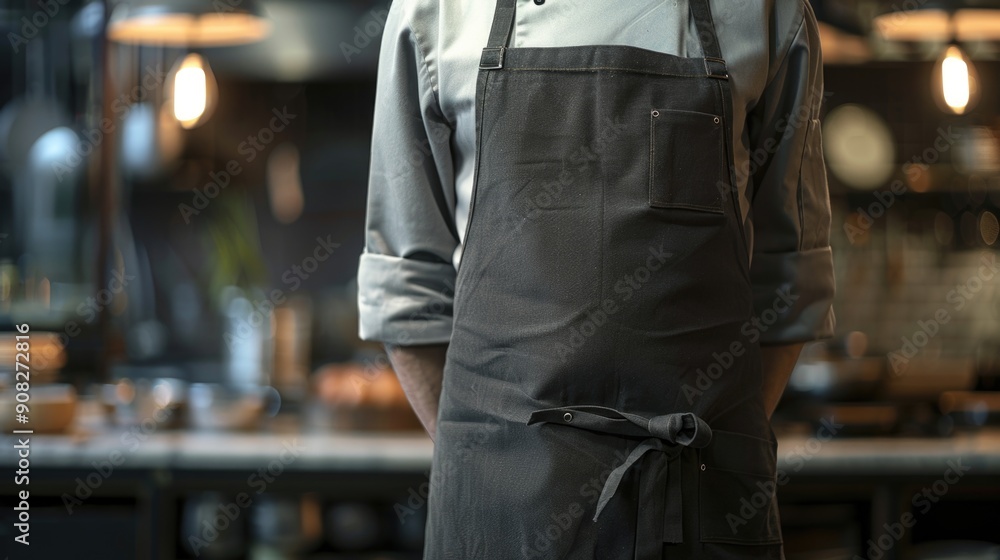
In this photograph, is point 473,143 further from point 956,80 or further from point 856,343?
point 856,343

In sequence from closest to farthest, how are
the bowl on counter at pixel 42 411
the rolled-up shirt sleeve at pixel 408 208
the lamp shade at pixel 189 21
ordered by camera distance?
the rolled-up shirt sleeve at pixel 408 208, the bowl on counter at pixel 42 411, the lamp shade at pixel 189 21

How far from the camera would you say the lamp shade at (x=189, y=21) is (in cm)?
269

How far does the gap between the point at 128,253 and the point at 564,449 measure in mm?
4432

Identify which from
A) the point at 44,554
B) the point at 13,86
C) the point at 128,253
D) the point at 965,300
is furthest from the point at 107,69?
the point at 965,300

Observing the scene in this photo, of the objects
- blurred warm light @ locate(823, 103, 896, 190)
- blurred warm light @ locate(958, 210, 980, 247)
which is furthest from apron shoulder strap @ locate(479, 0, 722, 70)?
blurred warm light @ locate(958, 210, 980, 247)

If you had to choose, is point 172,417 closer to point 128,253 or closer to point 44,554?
point 44,554

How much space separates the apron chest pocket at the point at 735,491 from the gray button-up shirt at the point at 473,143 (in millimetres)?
157

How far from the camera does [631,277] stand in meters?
1.32

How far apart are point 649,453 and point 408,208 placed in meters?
0.51

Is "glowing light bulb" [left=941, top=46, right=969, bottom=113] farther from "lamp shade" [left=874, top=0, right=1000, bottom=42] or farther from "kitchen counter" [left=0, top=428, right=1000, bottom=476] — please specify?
"kitchen counter" [left=0, top=428, right=1000, bottom=476]

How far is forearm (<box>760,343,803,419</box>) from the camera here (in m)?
1.59

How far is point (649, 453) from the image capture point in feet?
4.31

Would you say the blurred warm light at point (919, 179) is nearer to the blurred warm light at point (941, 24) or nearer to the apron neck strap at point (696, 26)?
the blurred warm light at point (941, 24)

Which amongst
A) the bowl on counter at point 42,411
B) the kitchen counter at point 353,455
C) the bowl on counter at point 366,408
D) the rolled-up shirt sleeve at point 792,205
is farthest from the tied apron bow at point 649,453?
the bowl on counter at point 42,411
